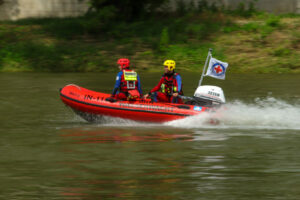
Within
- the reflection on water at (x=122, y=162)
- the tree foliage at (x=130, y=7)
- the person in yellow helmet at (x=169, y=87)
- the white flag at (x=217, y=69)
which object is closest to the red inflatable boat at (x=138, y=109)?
the person in yellow helmet at (x=169, y=87)

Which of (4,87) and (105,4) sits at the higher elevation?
(105,4)

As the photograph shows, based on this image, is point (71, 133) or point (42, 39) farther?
point (42, 39)

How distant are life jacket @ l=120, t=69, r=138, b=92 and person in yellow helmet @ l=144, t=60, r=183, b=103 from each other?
1.27 feet

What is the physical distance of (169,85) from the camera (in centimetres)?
1173

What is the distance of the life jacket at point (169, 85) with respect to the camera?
38.4 feet

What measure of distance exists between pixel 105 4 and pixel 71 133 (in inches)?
568

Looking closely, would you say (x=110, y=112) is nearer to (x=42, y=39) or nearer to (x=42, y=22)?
(x=42, y=39)

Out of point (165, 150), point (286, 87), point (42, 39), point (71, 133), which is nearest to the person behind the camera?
point (165, 150)

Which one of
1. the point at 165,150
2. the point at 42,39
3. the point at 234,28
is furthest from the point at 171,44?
the point at 165,150

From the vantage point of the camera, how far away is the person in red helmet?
37.7ft

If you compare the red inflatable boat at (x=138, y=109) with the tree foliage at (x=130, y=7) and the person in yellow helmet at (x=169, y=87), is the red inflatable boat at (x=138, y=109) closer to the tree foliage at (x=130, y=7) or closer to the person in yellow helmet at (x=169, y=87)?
the person in yellow helmet at (x=169, y=87)

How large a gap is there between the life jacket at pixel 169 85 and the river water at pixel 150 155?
0.76 m

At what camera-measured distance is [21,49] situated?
23391 millimetres

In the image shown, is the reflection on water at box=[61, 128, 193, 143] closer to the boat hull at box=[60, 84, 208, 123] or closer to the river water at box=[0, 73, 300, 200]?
the river water at box=[0, 73, 300, 200]
